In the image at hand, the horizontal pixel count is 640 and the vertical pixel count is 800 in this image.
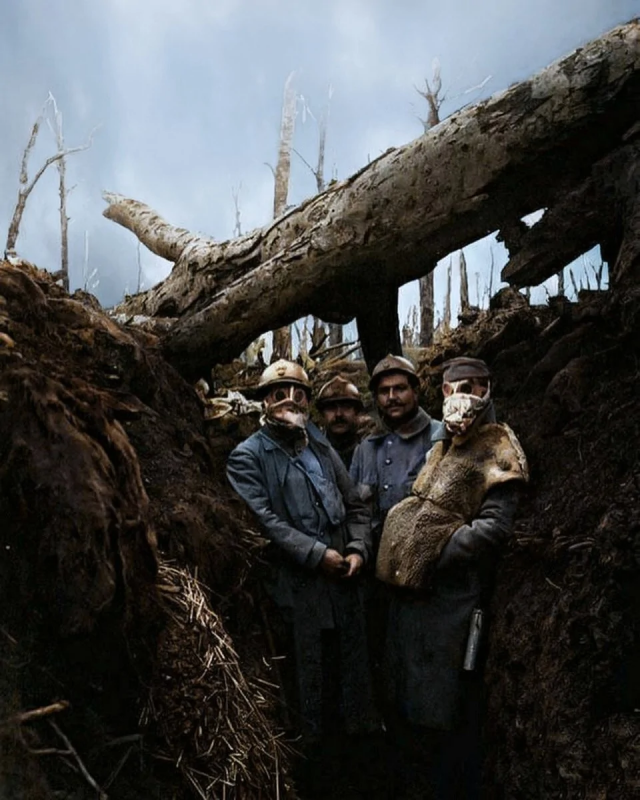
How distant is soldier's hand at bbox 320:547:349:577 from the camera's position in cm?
360

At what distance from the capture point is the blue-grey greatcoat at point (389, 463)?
4051 millimetres

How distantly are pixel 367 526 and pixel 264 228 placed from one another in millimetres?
2769

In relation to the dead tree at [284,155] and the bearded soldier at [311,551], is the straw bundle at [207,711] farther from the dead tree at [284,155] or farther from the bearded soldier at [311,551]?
the dead tree at [284,155]

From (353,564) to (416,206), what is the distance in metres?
2.31

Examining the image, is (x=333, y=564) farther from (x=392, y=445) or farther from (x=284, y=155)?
(x=284, y=155)

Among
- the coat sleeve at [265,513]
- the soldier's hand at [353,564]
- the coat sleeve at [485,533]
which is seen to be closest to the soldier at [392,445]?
the soldier's hand at [353,564]

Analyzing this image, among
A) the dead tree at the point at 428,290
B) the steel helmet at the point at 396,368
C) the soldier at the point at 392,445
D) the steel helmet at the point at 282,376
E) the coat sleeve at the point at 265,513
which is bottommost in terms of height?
the coat sleeve at the point at 265,513

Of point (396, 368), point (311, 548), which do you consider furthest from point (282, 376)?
point (311, 548)

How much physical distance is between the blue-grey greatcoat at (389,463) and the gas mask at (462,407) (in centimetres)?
48

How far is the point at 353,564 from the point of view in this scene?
3.68 meters

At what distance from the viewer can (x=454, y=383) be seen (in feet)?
11.8

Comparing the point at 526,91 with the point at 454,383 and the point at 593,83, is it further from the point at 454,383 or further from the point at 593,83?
the point at 454,383

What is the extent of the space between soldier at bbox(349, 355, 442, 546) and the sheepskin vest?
0.41m

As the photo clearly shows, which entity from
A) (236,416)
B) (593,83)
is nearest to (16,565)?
(236,416)
